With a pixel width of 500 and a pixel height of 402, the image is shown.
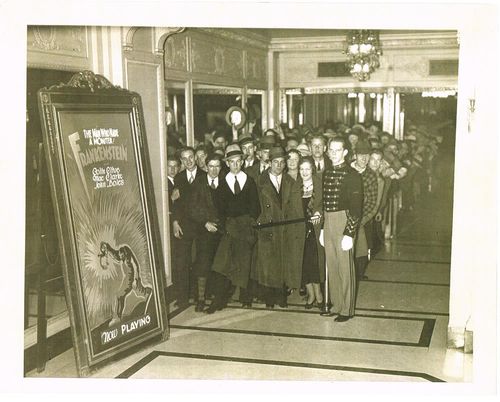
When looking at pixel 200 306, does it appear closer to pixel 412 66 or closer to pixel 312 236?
pixel 312 236

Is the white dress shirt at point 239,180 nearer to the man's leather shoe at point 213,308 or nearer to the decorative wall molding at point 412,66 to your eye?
the man's leather shoe at point 213,308

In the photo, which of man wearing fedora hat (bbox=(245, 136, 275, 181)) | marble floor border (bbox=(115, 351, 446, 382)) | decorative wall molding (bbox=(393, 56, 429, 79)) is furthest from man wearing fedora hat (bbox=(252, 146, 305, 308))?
decorative wall molding (bbox=(393, 56, 429, 79))

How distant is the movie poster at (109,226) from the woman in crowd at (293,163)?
138 cm

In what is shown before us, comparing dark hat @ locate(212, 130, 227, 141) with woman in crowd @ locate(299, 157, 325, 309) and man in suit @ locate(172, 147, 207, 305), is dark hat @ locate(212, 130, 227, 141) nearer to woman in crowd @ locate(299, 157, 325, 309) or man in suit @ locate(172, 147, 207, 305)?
man in suit @ locate(172, 147, 207, 305)

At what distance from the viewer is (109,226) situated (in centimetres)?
432

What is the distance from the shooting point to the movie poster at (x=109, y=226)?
4.10 metres

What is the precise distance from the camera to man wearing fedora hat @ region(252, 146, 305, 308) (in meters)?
5.32

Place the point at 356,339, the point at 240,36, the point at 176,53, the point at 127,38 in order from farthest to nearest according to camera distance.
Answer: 1. the point at 240,36
2. the point at 176,53
3. the point at 127,38
4. the point at 356,339

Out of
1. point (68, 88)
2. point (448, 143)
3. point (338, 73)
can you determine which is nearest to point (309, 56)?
point (338, 73)

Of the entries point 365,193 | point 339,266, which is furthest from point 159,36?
point 339,266

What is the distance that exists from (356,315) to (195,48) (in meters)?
3.80

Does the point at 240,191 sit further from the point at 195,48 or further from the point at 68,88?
the point at 195,48

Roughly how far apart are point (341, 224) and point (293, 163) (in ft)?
2.26

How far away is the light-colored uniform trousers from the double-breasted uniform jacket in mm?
1172
